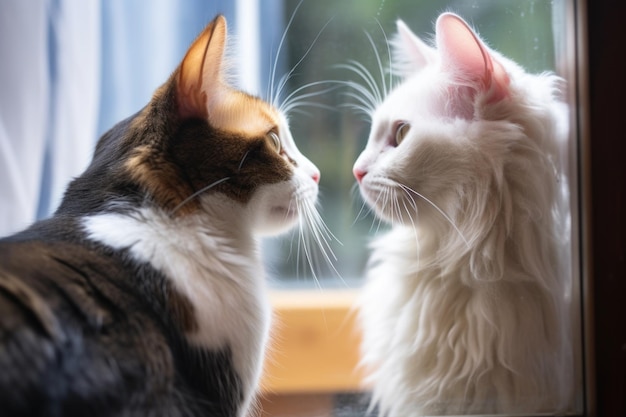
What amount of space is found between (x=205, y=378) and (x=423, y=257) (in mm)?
451

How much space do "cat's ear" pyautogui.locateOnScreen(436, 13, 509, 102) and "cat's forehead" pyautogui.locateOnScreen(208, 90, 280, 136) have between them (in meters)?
0.30

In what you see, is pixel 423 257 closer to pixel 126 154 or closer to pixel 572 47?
pixel 572 47

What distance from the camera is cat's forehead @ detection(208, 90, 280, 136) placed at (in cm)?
87

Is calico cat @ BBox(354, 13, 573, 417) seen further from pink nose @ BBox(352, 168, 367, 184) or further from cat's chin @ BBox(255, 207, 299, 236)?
cat's chin @ BBox(255, 207, 299, 236)

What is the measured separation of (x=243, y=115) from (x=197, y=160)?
12cm

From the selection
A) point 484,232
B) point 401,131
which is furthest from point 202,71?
point 484,232

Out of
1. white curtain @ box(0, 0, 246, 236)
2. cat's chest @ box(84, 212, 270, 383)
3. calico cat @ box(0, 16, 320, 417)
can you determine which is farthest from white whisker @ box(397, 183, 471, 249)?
white curtain @ box(0, 0, 246, 236)

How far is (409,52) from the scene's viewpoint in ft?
3.67

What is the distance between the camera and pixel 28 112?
3.64 feet

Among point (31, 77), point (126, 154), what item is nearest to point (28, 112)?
point (31, 77)

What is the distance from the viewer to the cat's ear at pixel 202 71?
2.65 ft

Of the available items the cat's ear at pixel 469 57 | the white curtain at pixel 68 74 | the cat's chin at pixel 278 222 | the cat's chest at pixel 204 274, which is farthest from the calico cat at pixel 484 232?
the white curtain at pixel 68 74

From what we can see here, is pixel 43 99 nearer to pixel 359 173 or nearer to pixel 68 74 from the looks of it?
pixel 68 74

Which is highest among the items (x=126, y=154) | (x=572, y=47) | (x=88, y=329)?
(x=572, y=47)
